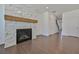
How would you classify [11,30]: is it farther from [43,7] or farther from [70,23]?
[70,23]

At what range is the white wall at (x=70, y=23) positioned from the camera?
6.47 feet

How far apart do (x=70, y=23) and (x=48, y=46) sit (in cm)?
62

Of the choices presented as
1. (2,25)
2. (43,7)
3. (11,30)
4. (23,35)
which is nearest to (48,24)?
(43,7)

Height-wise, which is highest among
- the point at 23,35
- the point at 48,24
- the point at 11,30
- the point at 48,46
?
the point at 48,24

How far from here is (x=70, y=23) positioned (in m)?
2.05

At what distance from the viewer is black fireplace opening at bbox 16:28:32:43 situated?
2016mm

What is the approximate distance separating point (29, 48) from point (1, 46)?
50 centimetres

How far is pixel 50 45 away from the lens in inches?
77.9

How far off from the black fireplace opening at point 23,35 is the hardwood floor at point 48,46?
0.08 meters

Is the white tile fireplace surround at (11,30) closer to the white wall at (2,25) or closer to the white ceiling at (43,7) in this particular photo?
the white wall at (2,25)

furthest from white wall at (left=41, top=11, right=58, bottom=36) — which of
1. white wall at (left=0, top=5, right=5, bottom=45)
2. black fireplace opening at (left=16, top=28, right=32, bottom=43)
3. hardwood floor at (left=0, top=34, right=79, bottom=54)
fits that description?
white wall at (left=0, top=5, right=5, bottom=45)

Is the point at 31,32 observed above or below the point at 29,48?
above
